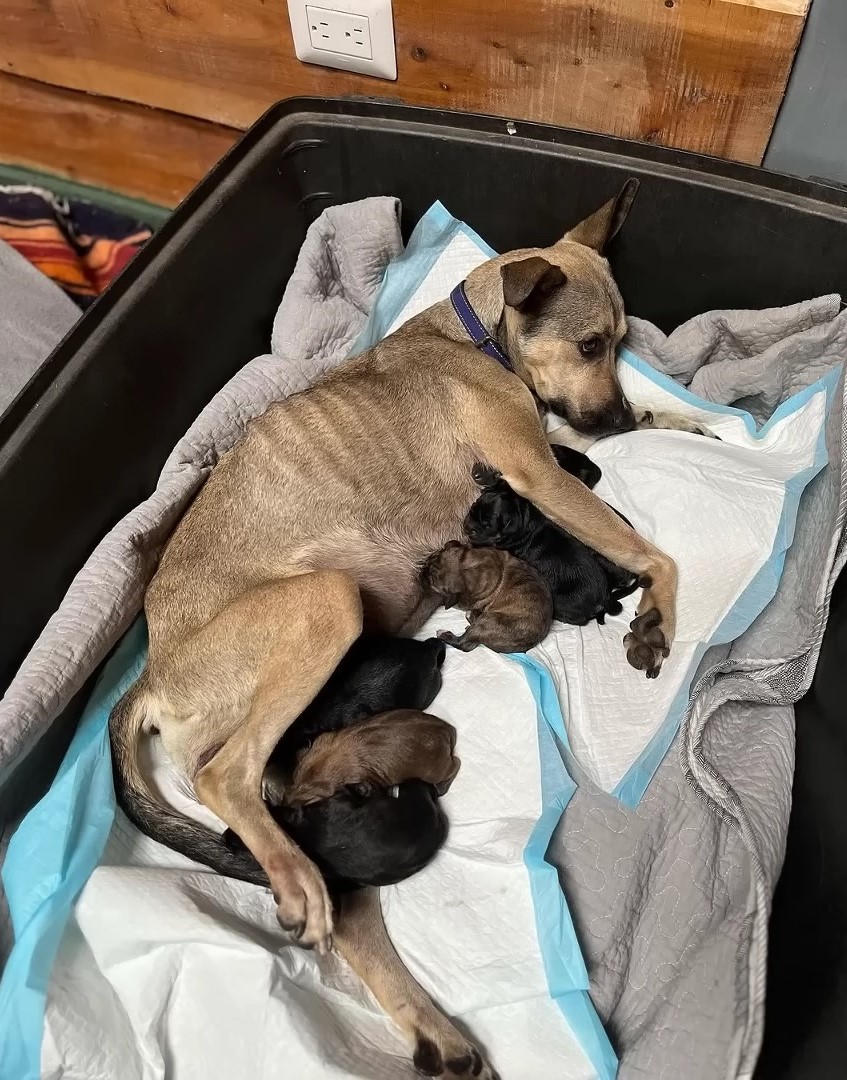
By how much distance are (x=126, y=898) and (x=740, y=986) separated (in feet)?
5.21

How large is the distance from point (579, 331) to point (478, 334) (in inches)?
14.0

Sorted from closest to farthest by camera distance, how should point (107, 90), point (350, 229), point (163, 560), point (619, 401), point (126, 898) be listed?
point (126, 898), point (163, 560), point (619, 401), point (350, 229), point (107, 90)

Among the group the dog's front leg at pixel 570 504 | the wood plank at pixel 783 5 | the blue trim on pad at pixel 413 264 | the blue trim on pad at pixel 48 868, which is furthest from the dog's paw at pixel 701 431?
the blue trim on pad at pixel 48 868

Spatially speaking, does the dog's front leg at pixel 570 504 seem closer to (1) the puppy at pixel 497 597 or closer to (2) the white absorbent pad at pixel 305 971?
(1) the puppy at pixel 497 597

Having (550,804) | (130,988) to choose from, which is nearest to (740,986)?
(550,804)

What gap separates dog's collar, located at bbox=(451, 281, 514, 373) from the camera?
2904 mm

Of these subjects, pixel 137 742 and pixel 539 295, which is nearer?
pixel 137 742

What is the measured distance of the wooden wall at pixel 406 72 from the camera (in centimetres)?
276

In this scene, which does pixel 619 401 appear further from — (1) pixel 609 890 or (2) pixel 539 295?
(1) pixel 609 890

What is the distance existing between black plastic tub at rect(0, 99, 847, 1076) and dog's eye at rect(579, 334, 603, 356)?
52 centimetres

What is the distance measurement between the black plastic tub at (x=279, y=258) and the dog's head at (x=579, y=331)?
240 millimetres

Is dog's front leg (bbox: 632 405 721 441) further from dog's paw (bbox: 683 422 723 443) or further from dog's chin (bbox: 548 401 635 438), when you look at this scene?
dog's chin (bbox: 548 401 635 438)

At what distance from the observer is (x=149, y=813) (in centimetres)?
236

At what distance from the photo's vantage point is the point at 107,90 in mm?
3910
